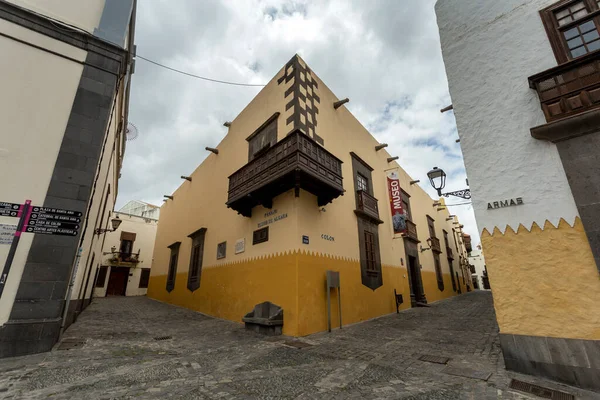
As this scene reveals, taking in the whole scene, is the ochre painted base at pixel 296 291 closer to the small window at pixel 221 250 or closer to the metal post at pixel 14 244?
the small window at pixel 221 250

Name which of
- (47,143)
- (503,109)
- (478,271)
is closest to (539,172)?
(503,109)

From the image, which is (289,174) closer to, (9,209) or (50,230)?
(50,230)

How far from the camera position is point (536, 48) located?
5172mm

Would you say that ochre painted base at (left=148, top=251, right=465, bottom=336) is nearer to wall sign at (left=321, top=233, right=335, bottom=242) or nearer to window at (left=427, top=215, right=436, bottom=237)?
wall sign at (left=321, top=233, right=335, bottom=242)

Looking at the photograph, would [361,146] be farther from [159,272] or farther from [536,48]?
[159,272]

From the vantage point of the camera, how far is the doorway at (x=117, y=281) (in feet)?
74.7

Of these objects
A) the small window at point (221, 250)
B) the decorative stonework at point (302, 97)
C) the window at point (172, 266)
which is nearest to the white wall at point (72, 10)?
the decorative stonework at point (302, 97)

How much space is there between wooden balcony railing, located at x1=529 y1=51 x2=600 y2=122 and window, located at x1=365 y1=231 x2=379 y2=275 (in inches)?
301

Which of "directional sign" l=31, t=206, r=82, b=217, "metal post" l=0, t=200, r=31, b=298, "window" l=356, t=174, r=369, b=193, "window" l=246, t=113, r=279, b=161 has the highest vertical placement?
"window" l=246, t=113, r=279, b=161

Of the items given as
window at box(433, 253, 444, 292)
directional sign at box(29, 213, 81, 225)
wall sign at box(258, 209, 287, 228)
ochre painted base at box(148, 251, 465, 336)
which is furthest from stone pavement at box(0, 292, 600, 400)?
window at box(433, 253, 444, 292)

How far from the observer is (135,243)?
2469 centimetres

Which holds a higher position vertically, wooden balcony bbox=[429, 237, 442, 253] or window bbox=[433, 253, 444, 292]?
wooden balcony bbox=[429, 237, 442, 253]

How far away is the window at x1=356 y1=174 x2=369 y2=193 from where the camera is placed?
474 inches

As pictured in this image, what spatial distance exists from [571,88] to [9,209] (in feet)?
34.9
